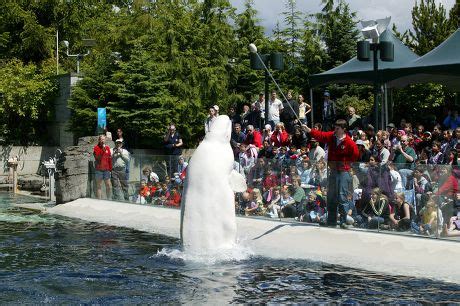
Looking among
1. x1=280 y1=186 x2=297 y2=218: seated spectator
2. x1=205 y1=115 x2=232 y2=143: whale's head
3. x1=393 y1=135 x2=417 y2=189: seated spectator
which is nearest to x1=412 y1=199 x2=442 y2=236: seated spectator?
x1=393 y1=135 x2=417 y2=189: seated spectator

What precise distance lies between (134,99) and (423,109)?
11.4 metres

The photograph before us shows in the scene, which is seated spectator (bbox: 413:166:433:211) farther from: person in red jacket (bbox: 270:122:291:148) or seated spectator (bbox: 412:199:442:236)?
person in red jacket (bbox: 270:122:291:148)

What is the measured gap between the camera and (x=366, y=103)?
3183 centimetres

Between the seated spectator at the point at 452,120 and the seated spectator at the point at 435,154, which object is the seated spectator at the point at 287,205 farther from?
the seated spectator at the point at 452,120

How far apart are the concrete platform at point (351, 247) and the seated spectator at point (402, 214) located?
21 centimetres

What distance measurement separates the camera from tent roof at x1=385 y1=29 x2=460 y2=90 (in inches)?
701

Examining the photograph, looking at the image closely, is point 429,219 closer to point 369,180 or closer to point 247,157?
point 369,180

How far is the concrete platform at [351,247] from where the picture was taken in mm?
11148

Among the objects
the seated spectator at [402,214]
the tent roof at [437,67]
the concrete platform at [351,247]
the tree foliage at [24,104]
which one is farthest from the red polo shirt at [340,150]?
the tree foliage at [24,104]

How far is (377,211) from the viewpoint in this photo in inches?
498

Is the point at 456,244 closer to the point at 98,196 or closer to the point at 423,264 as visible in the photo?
the point at 423,264

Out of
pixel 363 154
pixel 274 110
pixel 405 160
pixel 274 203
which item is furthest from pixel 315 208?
pixel 274 110

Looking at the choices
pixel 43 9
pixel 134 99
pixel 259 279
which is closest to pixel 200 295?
pixel 259 279

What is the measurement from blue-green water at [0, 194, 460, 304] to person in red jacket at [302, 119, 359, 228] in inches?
64.0
